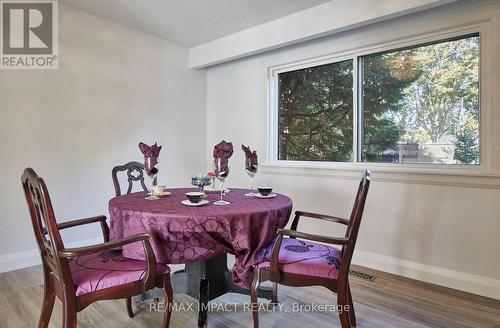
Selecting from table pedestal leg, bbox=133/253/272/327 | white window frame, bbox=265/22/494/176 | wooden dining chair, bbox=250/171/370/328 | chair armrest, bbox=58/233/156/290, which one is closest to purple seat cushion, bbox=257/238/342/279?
wooden dining chair, bbox=250/171/370/328

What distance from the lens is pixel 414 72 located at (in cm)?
268

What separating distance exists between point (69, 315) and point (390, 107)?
279 centimetres

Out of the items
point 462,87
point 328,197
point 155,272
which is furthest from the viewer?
point 328,197

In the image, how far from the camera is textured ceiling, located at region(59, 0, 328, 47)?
114 inches

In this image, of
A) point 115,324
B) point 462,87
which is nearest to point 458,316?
point 462,87

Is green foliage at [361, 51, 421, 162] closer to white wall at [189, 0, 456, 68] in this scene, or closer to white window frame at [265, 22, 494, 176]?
white window frame at [265, 22, 494, 176]

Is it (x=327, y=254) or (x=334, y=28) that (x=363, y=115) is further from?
(x=327, y=254)

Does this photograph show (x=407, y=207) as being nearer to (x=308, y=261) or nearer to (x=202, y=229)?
(x=308, y=261)

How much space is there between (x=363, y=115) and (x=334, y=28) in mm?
847

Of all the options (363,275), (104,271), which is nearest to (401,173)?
(363,275)

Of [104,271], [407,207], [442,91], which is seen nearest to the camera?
[104,271]

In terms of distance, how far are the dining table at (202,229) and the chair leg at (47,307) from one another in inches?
15.0

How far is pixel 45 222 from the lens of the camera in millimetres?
1329

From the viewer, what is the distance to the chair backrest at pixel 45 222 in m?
1.32
